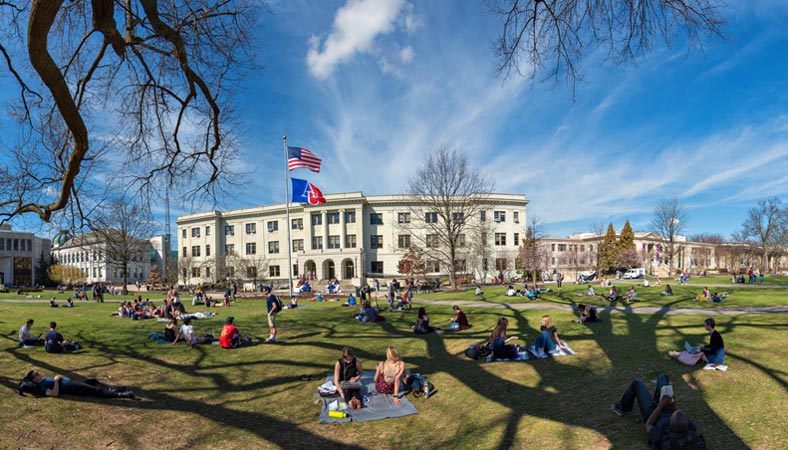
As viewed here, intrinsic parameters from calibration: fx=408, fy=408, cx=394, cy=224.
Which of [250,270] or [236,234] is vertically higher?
[236,234]

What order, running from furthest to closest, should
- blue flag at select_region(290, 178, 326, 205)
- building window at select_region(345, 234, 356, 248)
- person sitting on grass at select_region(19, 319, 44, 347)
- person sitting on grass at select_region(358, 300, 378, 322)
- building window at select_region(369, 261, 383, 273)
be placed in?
building window at select_region(369, 261, 383, 273) < building window at select_region(345, 234, 356, 248) < blue flag at select_region(290, 178, 326, 205) < person sitting on grass at select_region(358, 300, 378, 322) < person sitting on grass at select_region(19, 319, 44, 347)

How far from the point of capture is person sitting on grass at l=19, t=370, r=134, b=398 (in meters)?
7.94

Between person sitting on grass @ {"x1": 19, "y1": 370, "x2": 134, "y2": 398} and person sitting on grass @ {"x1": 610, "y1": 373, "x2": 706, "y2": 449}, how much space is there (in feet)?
31.2

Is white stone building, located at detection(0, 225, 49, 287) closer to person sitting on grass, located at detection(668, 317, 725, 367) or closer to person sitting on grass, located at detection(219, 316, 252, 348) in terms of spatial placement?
person sitting on grass, located at detection(219, 316, 252, 348)

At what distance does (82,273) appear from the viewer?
278 feet

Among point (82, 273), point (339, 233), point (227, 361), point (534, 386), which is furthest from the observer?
point (82, 273)

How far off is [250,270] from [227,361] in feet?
166

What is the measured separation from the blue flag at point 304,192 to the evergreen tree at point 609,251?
60.5 m

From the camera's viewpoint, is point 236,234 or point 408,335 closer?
point 408,335

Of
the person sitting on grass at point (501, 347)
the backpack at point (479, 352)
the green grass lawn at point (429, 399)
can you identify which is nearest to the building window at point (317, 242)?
the green grass lawn at point (429, 399)

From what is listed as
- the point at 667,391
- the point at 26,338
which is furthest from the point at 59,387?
the point at 667,391

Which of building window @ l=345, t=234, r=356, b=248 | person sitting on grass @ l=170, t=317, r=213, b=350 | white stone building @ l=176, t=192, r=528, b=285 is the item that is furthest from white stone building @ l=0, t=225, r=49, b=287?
person sitting on grass @ l=170, t=317, r=213, b=350

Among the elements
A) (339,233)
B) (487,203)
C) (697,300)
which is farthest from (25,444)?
(487,203)

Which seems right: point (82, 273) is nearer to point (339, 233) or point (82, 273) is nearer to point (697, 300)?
point (339, 233)
